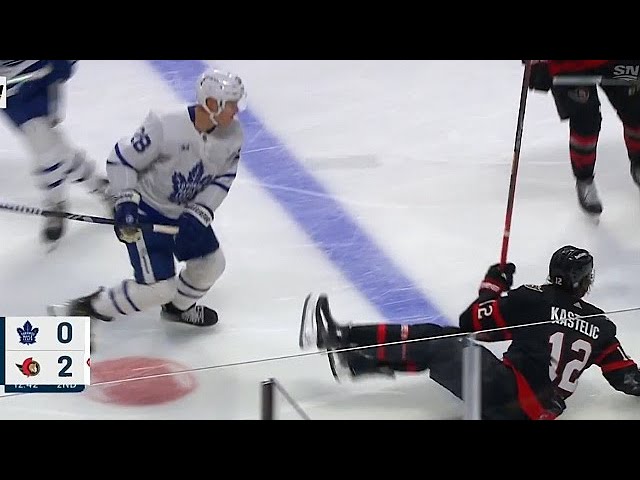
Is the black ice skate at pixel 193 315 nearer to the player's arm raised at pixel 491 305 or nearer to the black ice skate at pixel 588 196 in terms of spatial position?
the player's arm raised at pixel 491 305

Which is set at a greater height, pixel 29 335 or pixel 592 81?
pixel 592 81

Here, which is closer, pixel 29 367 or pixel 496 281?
pixel 29 367

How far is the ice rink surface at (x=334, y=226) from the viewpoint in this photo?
3850 millimetres

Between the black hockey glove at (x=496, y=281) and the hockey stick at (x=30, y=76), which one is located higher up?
the hockey stick at (x=30, y=76)

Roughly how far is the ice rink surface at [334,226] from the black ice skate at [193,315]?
24mm

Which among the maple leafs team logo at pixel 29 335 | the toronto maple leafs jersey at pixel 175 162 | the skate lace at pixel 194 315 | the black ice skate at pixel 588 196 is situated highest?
the toronto maple leafs jersey at pixel 175 162

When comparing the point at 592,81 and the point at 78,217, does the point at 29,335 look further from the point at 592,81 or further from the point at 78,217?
the point at 592,81

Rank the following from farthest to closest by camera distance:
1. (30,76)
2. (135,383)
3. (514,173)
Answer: (514,173), (135,383), (30,76)

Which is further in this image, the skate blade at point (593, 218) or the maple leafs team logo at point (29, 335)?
the skate blade at point (593, 218)

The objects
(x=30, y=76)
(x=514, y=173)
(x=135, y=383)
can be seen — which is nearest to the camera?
(x=30, y=76)

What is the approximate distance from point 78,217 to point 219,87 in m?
0.60

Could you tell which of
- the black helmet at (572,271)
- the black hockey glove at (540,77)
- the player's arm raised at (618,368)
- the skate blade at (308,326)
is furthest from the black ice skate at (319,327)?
the black hockey glove at (540,77)

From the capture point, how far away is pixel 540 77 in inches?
154

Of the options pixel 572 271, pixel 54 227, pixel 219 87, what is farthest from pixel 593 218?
pixel 54 227
